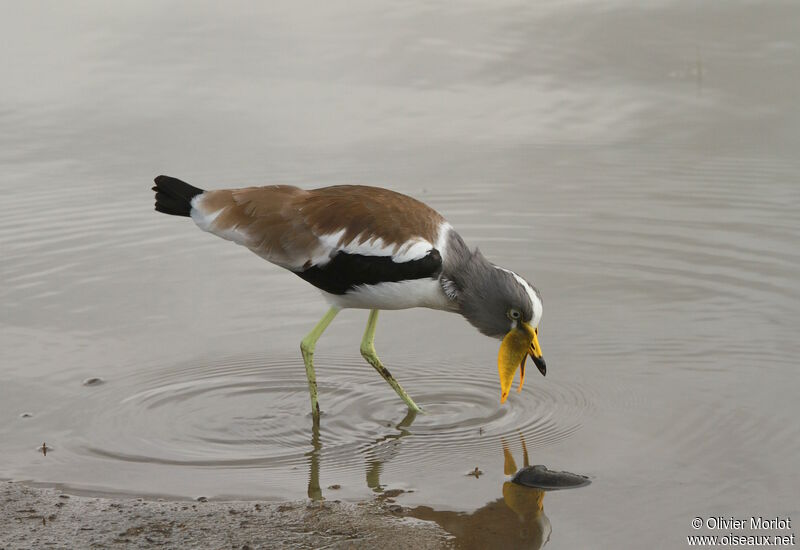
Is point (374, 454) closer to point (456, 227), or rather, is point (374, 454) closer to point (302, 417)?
point (302, 417)

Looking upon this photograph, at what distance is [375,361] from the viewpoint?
7.45 meters

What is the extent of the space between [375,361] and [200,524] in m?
2.01

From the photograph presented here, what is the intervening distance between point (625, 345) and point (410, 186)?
334 centimetres

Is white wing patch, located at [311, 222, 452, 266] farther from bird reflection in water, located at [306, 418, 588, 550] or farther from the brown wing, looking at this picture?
bird reflection in water, located at [306, 418, 588, 550]

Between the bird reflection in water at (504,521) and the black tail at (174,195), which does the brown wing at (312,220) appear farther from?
the bird reflection in water at (504,521)

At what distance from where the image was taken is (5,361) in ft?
25.9

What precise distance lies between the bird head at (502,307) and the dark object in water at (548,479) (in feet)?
2.97

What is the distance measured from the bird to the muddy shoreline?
1332 mm

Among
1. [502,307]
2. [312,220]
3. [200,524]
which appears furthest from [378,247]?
[200,524]

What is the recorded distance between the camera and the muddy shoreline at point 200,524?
5.53 m

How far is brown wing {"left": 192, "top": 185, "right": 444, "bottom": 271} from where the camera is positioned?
7.04 metres

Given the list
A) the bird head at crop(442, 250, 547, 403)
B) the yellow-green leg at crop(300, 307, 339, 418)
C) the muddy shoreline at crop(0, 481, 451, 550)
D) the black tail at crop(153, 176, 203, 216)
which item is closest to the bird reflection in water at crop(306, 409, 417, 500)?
A: the yellow-green leg at crop(300, 307, 339, 418)

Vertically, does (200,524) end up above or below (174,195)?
below

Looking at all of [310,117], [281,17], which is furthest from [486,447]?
[281,17]
